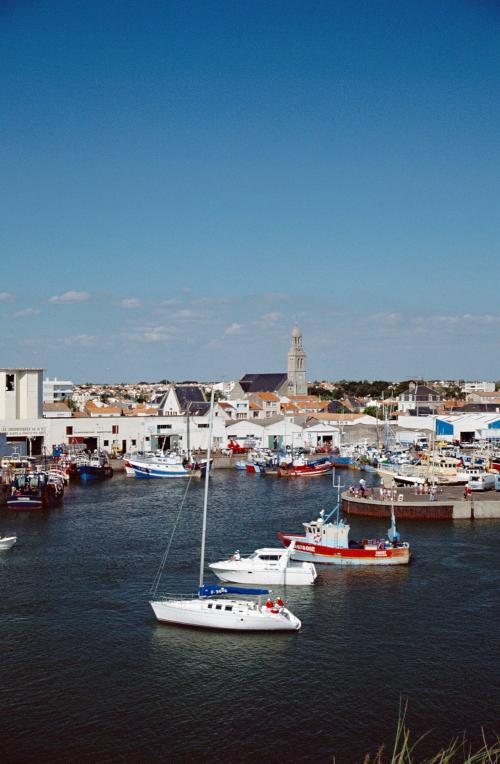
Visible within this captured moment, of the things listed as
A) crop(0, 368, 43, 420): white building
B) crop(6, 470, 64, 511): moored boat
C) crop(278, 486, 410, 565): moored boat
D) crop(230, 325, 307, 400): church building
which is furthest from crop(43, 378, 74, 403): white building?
crop(278, 486, 410, 565): moored boat

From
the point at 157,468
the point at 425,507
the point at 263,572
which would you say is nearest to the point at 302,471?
the point at 157,468

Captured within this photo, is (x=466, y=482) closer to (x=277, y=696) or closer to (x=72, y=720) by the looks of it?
(x=277, y=696)

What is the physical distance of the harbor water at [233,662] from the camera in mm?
12938

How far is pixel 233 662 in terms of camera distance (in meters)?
15.9

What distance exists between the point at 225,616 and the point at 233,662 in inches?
63.8

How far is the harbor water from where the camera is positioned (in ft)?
42.4

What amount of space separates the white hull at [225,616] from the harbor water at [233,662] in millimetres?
227

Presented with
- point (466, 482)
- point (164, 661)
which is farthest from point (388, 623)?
point (466, 482)

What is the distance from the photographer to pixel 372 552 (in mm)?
23000

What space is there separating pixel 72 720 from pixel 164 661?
8.86 feet

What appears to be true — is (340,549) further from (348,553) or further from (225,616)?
(225,616)

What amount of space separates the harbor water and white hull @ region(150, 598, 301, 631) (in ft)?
0.75

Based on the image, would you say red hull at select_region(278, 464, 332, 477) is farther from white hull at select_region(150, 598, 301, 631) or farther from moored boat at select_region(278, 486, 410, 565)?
white hull at select_region(150, 598, 301, 631)

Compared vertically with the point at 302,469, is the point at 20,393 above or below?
above
